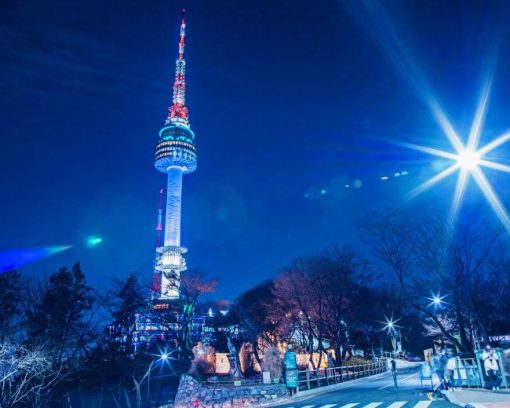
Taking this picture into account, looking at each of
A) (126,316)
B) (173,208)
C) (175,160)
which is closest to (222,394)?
(126,316)

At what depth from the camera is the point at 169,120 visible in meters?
97.6

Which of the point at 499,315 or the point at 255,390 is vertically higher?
the point at 499,315

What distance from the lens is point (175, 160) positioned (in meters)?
95.9

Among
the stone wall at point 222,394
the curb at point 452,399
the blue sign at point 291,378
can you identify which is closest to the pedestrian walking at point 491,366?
the curb at point 452,399

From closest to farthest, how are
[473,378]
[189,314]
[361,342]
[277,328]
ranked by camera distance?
[473,378], [189,314], [277,328], [361,342]

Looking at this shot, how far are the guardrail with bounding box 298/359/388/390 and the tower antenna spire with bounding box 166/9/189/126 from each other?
8061cm

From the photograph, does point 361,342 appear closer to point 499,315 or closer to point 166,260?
point 499,315

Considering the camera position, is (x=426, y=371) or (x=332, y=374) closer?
(x=426, y=371)

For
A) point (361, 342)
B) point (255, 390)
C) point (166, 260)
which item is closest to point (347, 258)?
point (255, 390)

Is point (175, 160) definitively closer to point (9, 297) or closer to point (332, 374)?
point (9, 297)

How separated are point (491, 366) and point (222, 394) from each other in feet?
47.0

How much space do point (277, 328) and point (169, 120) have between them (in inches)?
2877

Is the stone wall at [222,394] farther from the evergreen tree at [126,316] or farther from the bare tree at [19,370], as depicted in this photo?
the evergreen tree at [126,316]

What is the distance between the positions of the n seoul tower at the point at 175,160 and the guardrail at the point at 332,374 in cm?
6735
